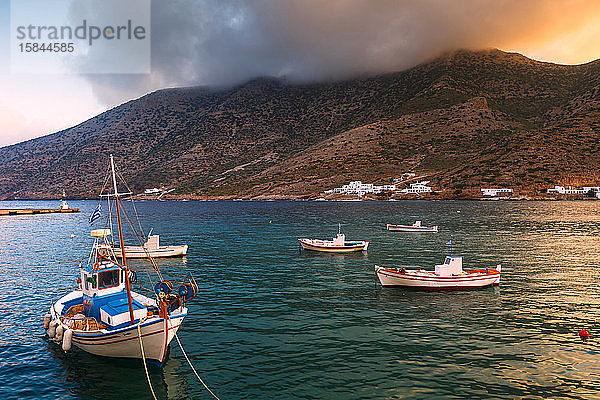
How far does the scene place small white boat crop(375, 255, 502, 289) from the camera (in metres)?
34.9

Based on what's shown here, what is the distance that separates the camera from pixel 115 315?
20984mm

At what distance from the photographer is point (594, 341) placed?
23297 mm

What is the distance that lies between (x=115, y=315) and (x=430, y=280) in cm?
2588

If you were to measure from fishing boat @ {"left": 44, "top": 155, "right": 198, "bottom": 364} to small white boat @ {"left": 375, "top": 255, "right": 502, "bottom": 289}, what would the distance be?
19.4 meters

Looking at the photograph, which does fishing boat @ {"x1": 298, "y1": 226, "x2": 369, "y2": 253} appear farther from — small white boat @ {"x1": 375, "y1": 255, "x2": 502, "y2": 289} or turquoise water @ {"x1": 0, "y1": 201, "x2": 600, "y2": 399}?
small white boat @ {"x1": 375, "y1": 255, "x2": 502, "y2": 289}

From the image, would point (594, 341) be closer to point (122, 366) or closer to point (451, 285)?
point (451, 285)

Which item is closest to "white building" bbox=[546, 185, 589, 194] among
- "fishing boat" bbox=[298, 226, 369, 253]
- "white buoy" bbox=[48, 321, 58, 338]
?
"fishing boat" bbox=[298, 226, 369, 253]

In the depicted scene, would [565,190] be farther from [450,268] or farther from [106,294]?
[106,294]

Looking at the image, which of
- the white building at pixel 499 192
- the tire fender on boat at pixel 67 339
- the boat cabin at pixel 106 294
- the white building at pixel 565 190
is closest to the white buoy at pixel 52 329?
the boat cabin at pixel 106 294

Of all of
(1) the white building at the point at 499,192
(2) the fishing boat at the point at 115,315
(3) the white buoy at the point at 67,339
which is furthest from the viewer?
(1) the white building at the point at 499,192

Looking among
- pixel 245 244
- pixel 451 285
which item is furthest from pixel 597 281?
pixel 245 244

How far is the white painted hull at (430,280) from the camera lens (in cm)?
3488

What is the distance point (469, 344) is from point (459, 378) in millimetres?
4703

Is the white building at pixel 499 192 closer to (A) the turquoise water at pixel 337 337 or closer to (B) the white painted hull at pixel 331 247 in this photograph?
(A) the turquoise water at pixel 337 337
